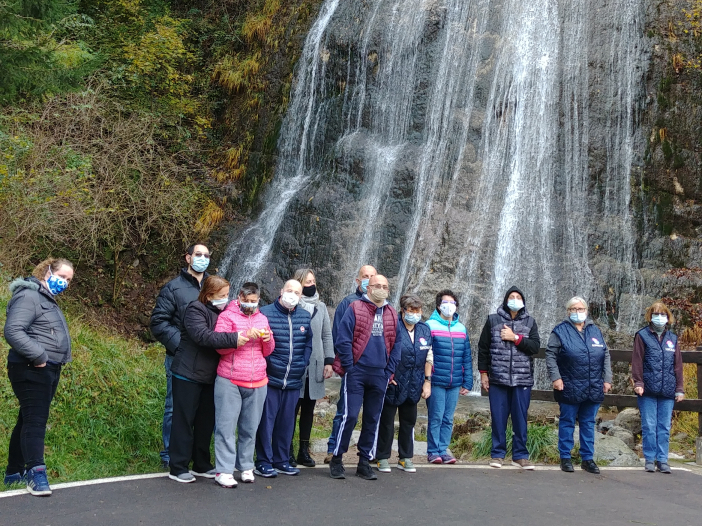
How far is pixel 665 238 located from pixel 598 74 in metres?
4.25

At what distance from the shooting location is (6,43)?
11.9 m

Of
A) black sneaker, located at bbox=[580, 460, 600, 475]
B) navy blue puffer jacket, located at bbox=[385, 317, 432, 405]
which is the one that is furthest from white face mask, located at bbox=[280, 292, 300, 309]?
black sneaker, located at bbox=[580, 460, 600, 475]

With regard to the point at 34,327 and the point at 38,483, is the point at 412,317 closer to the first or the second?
the point at 34,327

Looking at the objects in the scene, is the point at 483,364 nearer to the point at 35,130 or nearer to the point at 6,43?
the point at 6,43

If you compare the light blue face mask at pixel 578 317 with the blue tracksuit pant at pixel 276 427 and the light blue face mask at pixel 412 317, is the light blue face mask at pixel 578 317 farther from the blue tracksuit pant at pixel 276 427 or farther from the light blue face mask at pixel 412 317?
the blue tracksuit pant at pixel 276 427

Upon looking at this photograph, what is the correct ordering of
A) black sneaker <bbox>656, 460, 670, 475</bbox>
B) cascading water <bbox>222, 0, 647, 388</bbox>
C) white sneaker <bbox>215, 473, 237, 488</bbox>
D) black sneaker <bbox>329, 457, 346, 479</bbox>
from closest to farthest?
1. white sneaker <bbox>215, 473, 237, 488</bbox>
2. black sneaker <bbox>329, 457, 346, 479</bbox>
3. black sneaker <bbox>656, 460, 670, 475</bbox>
4. cascading water <bbox>222, 0, 647, 388</bbox>

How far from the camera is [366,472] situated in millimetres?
6957

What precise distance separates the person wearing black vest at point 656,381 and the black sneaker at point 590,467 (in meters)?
0.67

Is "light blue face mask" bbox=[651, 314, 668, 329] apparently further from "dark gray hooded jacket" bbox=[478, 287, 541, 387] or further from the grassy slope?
the grassy slope

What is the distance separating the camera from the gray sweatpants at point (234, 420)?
646 centimetres

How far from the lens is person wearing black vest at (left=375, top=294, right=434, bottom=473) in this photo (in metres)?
7.40

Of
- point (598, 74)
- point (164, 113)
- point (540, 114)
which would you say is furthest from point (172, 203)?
point (598, 74)

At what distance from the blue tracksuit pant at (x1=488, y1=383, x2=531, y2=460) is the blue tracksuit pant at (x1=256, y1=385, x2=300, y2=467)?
7.65 ft

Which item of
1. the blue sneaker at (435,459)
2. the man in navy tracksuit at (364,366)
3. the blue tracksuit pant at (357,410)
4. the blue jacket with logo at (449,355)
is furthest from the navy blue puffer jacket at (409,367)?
the blue sneaker at (435,459)
